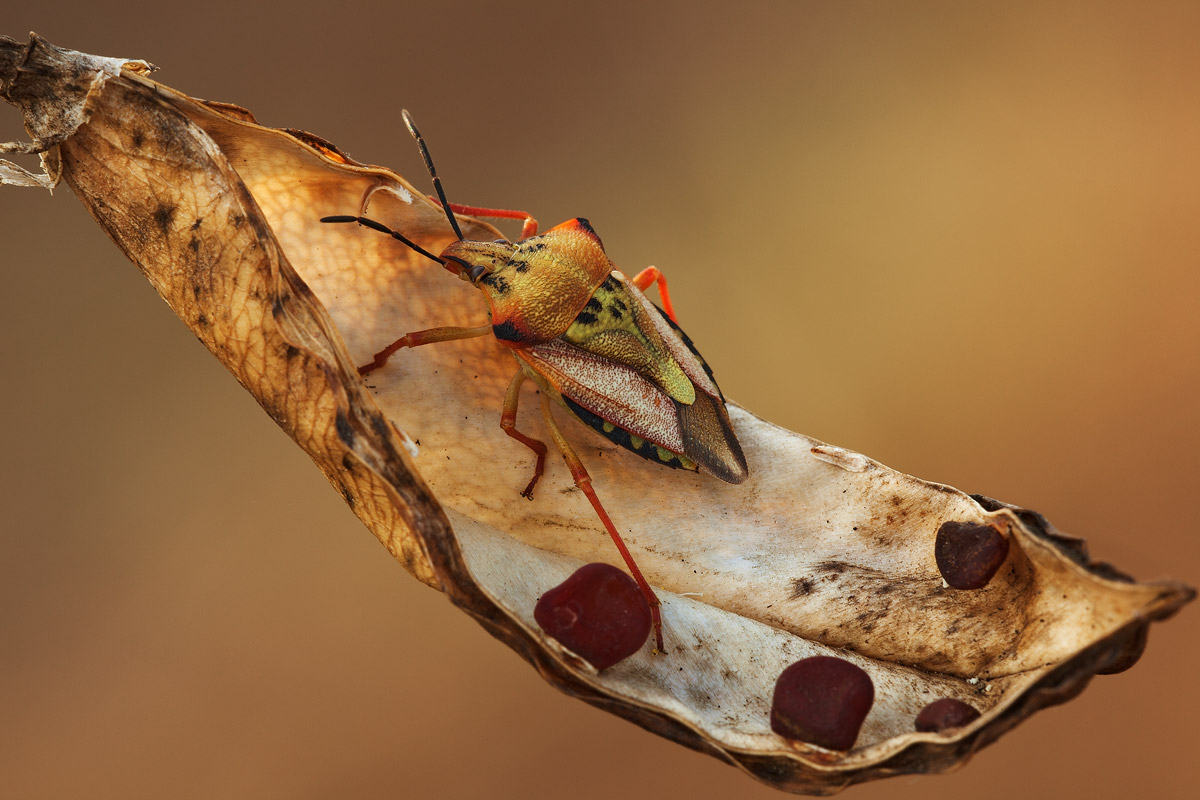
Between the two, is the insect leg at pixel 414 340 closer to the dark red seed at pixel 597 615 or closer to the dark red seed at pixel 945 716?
the dark red seed at pixel 597 615

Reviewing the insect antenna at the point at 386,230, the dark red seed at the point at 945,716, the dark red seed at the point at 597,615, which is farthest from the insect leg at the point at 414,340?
the dark red seed at the point at 945,716

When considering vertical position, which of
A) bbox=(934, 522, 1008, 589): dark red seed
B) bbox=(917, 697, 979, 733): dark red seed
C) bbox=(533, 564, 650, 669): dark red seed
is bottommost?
bbox=(917, 697, 979, 733): dark red seed

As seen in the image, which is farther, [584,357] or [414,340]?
[584,357]

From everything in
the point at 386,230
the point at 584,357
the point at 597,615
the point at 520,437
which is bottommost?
the point at 597,615

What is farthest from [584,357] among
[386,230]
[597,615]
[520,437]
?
[597,615]

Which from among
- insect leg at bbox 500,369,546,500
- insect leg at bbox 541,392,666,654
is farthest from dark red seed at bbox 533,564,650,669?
insect leg at bbox 500,369,546,500

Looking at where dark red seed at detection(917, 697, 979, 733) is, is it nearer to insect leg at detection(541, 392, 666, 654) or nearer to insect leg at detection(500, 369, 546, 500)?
insect leg at detection(541, 392, 666, 654)

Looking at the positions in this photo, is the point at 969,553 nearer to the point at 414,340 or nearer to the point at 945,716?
the point at 945,716
